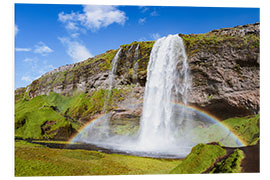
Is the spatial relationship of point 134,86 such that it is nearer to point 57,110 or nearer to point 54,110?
point 57,110

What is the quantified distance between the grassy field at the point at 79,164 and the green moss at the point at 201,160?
503mm

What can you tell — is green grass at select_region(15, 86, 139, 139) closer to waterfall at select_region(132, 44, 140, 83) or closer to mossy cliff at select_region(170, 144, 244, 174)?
waterfall at select_region(132, 44, 140, 83)

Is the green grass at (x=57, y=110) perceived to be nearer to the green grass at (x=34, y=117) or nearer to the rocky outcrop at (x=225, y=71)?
the green grass at (x=34, y=117)

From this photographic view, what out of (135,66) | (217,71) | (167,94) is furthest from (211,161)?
(135,66)

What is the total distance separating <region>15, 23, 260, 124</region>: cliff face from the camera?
370 inches

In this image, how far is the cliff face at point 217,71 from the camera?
9.41 m

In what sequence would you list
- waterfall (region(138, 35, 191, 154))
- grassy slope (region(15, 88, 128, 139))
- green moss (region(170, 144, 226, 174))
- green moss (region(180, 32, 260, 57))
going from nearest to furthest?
green moss (region(170, 144, 226, 174)) < green moss (region(180, 32, 260, 57)) < grassy slope (region(15, 88, 128, 139)) < waterfall (region(138, 35, 191, 154))

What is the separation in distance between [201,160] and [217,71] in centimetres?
577

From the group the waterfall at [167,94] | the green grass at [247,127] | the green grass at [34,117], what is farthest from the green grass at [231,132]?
the green grass at [34,117]

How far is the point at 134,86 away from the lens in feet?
42.5

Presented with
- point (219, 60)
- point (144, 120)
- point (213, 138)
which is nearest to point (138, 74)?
point (144, 120)

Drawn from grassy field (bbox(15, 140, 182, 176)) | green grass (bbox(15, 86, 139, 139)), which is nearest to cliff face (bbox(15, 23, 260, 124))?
green grass (bbox(15, 86, 139, 139))

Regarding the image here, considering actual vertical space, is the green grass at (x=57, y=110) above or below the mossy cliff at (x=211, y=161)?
above

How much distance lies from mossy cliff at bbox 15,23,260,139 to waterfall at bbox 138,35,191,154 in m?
0.37
